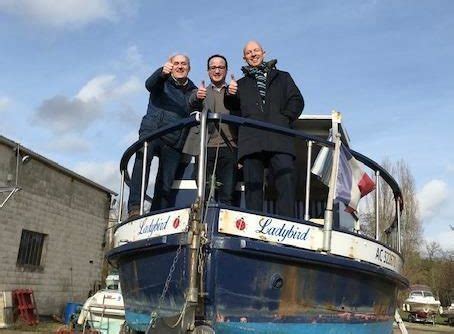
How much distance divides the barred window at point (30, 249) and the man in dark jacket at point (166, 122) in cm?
1189

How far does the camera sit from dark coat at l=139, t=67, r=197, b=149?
18.4 ft

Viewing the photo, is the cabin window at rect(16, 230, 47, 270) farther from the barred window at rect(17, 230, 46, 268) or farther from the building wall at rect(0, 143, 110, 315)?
the building wall at rect(0, 143, 110, 315)

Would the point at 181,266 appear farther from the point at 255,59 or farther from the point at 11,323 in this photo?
the point at 11,323

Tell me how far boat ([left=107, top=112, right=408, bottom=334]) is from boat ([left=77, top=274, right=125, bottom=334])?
7.62m

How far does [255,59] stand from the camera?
17.4 feet

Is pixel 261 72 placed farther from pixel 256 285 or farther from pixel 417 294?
pixel 417 294

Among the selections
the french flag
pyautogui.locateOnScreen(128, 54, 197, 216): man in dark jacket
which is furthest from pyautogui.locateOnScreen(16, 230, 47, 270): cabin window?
the french flag

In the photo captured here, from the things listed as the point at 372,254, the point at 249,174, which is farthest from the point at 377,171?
the point at 249,174

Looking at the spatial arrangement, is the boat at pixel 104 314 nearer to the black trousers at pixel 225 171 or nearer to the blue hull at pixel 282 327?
the blue hull at pixel 282 327

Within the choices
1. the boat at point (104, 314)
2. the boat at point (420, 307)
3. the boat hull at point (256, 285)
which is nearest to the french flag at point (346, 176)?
the boat hull at point (256, 285)

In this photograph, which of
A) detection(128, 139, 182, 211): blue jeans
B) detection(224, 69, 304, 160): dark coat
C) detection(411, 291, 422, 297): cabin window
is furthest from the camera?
detection(411, 291, 422, 297): cabin window

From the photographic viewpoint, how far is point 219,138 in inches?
211

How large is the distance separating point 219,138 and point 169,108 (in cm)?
74

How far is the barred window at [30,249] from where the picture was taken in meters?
16.4
